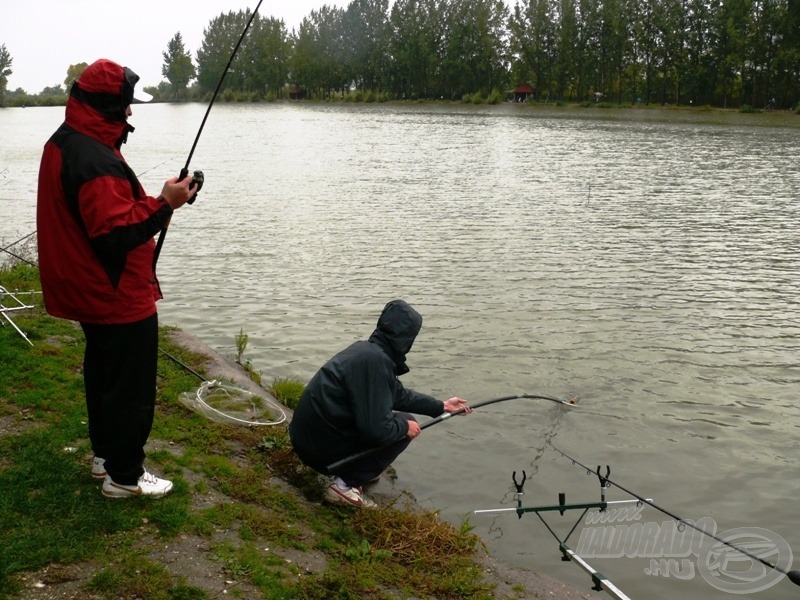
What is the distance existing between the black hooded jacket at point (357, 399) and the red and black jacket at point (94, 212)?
1428mm

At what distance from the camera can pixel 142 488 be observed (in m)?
4.84

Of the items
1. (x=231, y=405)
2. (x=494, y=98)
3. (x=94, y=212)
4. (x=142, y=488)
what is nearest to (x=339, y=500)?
(x=142, y=488)

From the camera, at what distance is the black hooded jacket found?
5238mm

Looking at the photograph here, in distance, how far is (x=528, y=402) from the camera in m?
8.98

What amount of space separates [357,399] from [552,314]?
24.3 ft

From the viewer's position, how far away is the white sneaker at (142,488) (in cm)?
476

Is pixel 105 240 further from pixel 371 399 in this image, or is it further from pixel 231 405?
pixel 231 405

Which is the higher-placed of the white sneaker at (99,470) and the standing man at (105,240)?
the standing man at (105,240)

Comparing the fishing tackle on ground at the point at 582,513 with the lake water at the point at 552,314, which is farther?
the lake water at the point at 552,314

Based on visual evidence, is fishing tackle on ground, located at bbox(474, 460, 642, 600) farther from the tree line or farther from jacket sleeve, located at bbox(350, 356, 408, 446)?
the tree line

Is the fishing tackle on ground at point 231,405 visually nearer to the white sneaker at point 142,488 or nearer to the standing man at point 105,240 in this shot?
the white sneaker at point 142,488

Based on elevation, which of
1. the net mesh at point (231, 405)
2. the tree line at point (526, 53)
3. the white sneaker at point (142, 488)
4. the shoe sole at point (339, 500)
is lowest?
the shoe sole at point (339, 500)

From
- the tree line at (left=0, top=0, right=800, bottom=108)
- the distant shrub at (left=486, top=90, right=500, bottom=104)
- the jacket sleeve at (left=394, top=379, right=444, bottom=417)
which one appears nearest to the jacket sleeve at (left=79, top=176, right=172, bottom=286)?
the jacket sleeve at (left=394, top=379, right=444, bottom=417)

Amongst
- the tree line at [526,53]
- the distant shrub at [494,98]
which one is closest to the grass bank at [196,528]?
the tree line at [526,53]
